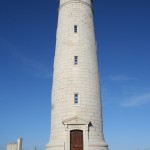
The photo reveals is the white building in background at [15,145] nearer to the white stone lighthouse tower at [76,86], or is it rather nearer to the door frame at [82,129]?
the white stone lighthouse tower at [76,86]

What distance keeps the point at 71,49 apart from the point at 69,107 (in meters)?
6.32

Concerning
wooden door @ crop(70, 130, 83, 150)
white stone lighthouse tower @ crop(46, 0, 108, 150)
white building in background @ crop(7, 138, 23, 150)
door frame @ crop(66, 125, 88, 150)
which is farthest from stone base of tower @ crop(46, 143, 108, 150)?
white building in background @ crop(7, 138, 23, 150)

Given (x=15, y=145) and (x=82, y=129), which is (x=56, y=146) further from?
(x=15, y=145)

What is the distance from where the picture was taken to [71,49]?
82.6 feet

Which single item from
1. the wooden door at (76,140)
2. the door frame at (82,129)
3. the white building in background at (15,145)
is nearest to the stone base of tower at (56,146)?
the door frame at (82,129)

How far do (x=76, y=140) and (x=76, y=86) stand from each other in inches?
204

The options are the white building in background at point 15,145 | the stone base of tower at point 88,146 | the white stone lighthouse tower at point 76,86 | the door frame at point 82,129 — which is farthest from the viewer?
the white building in background at point 15,145

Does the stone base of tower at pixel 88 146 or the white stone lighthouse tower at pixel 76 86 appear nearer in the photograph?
the stone base of tower at pixel 88 146

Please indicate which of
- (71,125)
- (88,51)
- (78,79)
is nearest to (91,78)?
(78,79)

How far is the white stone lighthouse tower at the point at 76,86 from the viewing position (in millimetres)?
22125

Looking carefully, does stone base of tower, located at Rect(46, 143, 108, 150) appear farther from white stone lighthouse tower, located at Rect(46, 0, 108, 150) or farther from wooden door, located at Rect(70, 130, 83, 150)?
wooden door, located at Rect(70, 130, 83, 150)

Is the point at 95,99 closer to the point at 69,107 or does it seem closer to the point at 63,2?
the point at 69,107

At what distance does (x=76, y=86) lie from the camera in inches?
926

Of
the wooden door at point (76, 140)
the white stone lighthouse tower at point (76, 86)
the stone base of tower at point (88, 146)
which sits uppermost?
the white stone lighthouse tower at point (76, 86)
